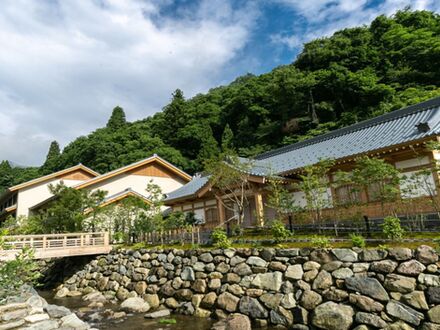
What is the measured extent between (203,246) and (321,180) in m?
5.42

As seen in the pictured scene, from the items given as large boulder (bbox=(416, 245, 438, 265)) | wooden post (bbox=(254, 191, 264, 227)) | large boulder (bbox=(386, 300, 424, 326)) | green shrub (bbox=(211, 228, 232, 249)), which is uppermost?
wooden post (bbox=(254, 191, 264, 227))

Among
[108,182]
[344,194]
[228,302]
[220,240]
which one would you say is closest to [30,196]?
[108,182]

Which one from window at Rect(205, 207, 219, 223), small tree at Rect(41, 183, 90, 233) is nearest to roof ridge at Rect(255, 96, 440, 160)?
window at Rect(205, 207, 219, 223)

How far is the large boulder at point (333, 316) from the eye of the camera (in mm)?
7066

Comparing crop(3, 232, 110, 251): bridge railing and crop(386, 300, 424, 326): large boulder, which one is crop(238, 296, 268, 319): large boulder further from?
crop(3, 232, 110, 251): bridge railing

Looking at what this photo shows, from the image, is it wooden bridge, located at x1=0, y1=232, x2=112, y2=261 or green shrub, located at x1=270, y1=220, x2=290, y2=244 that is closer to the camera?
green shrub, located at x1=270, y1=220, x2=290, y2=244

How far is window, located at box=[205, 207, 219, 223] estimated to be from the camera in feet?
64.8

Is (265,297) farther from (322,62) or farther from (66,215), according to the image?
(322,62)

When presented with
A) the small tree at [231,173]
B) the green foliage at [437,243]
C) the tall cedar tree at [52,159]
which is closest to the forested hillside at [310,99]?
the tall cedar tree at [52,159]

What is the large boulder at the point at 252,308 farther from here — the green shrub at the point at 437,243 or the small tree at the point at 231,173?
the small tree at the point at 231,173

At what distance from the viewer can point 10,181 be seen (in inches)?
2072

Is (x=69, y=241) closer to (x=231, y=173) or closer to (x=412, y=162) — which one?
(x=231, y=173)

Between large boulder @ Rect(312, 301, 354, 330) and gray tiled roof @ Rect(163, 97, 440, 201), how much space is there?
733 cm

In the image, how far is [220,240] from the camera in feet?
37.1
